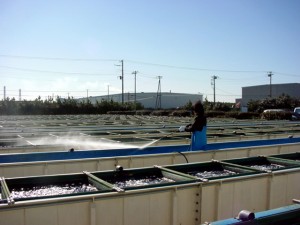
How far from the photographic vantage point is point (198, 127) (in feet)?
25.4

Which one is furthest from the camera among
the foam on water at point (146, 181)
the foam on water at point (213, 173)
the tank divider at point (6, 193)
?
the foam on water at point (213, 173)

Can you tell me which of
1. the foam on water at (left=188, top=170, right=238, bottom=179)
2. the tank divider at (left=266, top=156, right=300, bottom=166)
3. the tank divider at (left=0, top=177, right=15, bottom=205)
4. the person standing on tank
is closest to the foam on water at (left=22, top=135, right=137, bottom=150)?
the person standing on tank

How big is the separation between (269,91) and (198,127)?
68.1 meters

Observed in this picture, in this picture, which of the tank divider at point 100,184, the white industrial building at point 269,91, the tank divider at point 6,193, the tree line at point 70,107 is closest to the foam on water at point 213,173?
the tank divider at point 100,184

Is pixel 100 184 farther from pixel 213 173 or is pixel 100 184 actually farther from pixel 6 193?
pixel 213 173

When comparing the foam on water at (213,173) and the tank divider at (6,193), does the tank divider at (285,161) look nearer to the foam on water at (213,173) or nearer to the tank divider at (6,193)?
the foam on water at (213,173)

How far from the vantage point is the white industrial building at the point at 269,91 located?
2628 inches

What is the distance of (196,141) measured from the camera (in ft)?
26.7

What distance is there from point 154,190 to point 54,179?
1.45 metres

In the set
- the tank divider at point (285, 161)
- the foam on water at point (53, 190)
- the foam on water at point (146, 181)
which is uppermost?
the tank divider at point (285, 161)

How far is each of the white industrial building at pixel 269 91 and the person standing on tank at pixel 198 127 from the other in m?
61.8

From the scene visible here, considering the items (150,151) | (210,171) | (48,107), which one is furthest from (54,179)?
(48,107)

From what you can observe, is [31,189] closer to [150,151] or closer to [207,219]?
[207,219]

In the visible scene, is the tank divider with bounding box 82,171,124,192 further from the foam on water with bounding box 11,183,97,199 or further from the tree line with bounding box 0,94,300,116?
the tree line with bounding box 0,94,300,116
